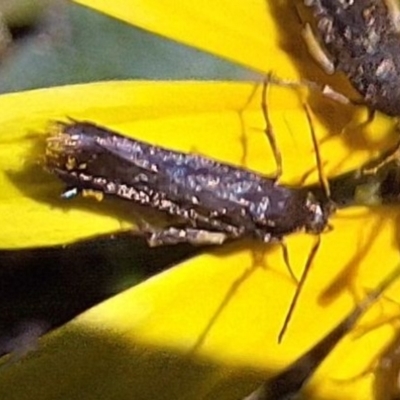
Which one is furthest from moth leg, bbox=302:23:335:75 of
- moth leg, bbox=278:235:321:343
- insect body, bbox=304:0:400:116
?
moth leg, bbox=278:235:321:343

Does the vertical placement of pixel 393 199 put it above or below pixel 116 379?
above

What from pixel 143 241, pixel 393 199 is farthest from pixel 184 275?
pixel 393 199

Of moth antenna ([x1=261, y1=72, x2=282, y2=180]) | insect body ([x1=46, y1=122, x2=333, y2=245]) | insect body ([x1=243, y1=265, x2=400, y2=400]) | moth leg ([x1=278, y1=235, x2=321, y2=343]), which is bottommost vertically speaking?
insect body ([x1=243, y1=265, x2=400, y2=400])

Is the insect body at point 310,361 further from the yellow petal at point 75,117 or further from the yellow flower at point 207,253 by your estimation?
the yellow petal at point 75,117

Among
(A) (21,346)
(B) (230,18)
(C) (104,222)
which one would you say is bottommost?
(A) (21,346)

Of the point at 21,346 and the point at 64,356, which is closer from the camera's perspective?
the point at 64,356

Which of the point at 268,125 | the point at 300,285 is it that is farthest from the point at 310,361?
the point at 268,125

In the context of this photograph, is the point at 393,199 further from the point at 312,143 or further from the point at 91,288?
the point at 91,288

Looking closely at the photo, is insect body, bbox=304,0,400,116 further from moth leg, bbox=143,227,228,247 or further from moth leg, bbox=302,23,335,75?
moth leg, bbox=143,227,228,247
